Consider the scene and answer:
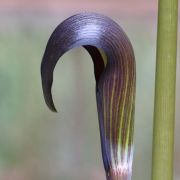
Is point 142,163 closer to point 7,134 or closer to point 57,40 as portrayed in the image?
point 7,134

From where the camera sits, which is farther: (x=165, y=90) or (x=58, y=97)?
(x=58, y=97)

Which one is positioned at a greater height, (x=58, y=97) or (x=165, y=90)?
(x=165, y=90)

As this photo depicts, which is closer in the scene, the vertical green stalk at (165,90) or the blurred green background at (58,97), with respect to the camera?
the vertical green stalk at (165,90)

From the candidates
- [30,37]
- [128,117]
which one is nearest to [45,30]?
[30,37]

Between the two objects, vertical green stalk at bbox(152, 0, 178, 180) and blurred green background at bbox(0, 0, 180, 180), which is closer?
vertical green stalk at bbox(152, 0, 178, 180)
